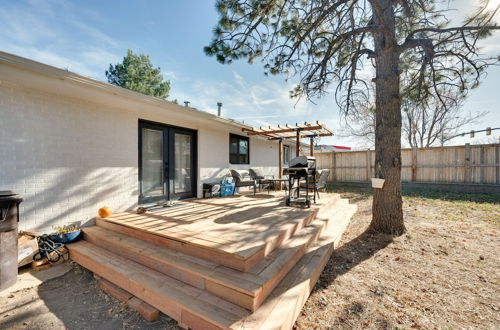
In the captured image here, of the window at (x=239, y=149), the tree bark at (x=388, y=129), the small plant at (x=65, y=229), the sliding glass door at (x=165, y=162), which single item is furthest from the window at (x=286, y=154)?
the small plant at (x=65, y=229)

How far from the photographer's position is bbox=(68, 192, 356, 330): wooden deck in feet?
5.83

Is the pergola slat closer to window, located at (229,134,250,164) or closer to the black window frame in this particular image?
window, located at (229,134,250,164)

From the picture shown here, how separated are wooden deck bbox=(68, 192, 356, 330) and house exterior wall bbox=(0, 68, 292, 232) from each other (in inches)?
24.2

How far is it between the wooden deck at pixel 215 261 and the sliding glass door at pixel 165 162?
121 cm

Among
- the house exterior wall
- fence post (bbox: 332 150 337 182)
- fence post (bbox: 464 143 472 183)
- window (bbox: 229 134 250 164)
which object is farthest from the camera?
fence post (bbox: 332 150 337 182)

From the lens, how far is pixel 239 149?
25.7ft

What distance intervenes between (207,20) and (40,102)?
158 inches

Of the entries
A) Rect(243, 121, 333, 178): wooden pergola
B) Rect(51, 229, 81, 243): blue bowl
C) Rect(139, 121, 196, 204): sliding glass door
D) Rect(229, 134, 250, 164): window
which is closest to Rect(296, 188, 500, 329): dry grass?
Rect(243, 121, 333, 178): wooden pergola

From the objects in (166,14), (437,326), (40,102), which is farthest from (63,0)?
(437,326)

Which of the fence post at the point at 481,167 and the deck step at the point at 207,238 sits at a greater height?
the fence post at the point at 481,167

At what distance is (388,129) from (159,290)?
438cm

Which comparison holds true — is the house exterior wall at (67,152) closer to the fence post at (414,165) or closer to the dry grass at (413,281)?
the dry grass at (413,281)

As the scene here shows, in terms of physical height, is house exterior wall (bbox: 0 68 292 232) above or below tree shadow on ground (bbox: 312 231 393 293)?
above

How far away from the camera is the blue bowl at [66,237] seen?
3270mm
